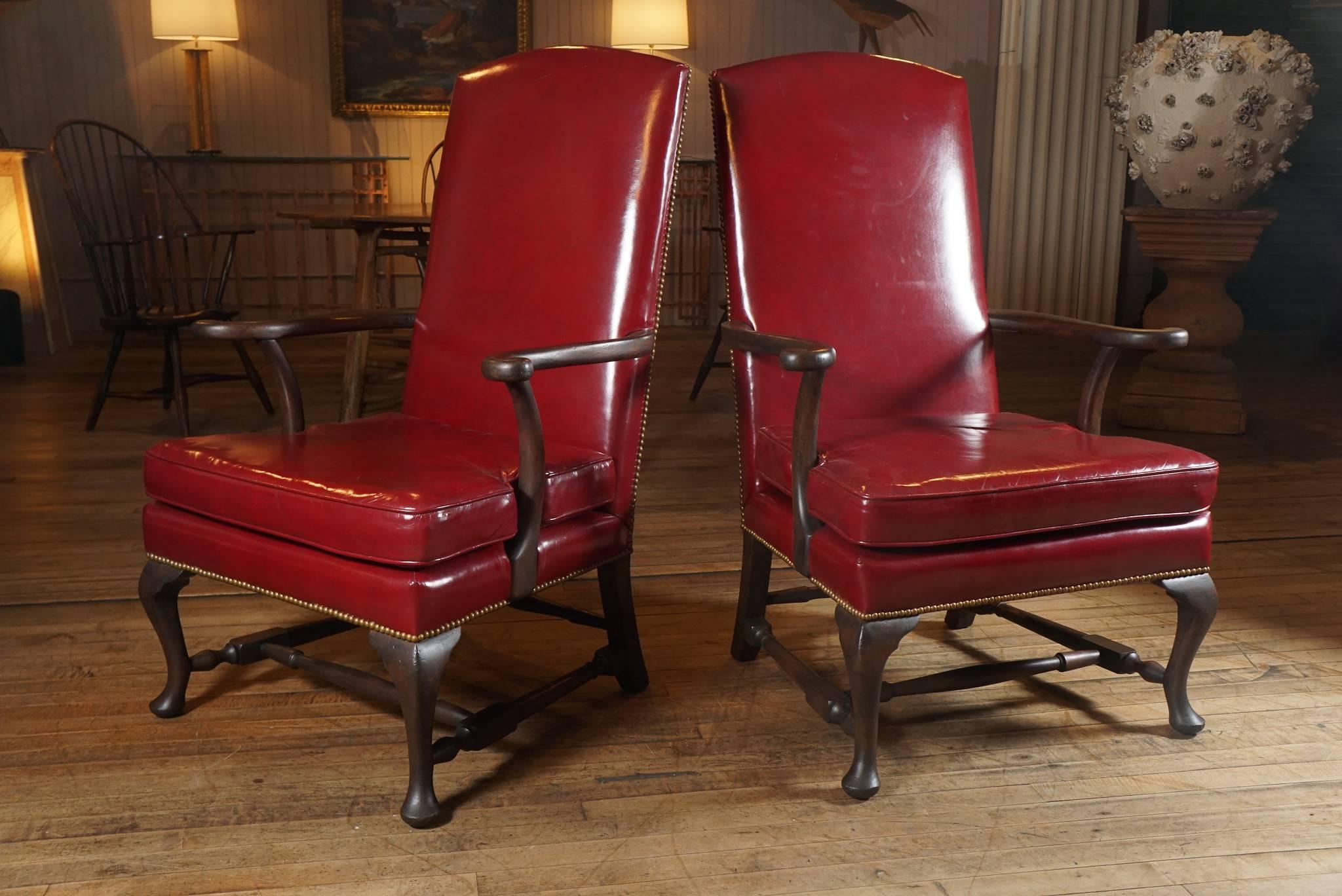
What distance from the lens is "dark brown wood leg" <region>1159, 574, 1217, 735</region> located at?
192cm

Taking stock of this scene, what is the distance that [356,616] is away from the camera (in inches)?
65.9

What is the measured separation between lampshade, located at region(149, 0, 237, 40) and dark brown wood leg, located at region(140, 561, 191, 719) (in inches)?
186

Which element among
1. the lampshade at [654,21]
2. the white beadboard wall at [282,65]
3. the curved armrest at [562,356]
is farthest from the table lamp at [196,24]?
the curved armrest at [562,356]

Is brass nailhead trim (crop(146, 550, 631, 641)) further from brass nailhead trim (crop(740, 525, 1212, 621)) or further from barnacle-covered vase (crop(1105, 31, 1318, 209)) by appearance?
barnacle-covered vase (crop(1105, 31, 1318, 209))

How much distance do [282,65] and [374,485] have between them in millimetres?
5550

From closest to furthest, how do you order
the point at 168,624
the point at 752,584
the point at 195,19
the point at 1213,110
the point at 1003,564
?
the point at 1003,564 < the point at 168,624 < the point at 752,584 < the point at 1213,110 < the point at 195,19

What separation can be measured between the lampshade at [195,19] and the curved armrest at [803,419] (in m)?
4.97

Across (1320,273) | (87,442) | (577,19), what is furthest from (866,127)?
(1320,273)

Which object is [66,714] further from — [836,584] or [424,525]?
[836,584]

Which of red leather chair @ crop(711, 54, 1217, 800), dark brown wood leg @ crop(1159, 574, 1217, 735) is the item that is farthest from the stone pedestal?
dark brown wood leg @ crop(1159, 574, 1217, 735)

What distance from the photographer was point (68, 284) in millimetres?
6402

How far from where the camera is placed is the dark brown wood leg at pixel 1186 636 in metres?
1.92

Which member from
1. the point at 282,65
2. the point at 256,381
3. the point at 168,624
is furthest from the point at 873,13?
the point at 168,624

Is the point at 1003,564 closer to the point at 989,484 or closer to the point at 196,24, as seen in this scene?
the point at 989,484
